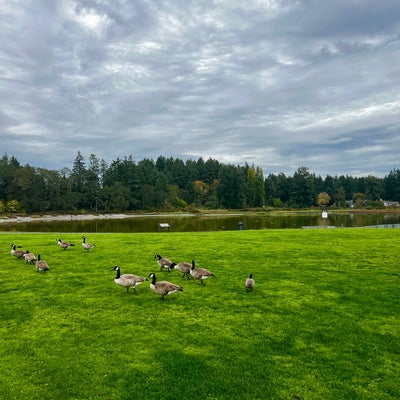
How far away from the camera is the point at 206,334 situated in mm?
10125

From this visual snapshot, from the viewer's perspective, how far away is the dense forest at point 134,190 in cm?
13475

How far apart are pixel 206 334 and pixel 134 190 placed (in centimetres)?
15535

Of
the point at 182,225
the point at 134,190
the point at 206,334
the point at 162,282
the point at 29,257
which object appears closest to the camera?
the point at 206,334

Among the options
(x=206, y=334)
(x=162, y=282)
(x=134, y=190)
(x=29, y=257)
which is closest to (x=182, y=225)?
(x=29, y=257)

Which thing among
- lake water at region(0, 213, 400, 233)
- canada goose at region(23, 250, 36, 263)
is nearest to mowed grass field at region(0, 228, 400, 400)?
canada goose at region(23, 250, 36, 263)

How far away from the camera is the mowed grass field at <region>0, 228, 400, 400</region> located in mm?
7754

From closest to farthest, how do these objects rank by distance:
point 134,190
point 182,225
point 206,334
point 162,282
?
1. point 206,334
2. point 162,282
3. point 182,225
4. point 134,190

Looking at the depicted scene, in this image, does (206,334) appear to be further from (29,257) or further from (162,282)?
(29,257)

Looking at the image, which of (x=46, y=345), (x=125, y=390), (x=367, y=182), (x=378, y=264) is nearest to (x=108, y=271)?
(x=46, y=345)

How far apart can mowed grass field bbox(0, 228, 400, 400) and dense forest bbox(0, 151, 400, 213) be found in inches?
5025

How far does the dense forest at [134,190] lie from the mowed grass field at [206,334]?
12764 centimetres

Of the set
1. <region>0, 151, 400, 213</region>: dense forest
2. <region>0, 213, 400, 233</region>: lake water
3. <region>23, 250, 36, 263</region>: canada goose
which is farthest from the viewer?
<region>0, 151, 400, 213</region>: dense forest

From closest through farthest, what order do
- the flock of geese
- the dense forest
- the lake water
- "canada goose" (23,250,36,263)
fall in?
the flock of geese → "canada goose" (23,250,36,263) → the lake water → the dense forest

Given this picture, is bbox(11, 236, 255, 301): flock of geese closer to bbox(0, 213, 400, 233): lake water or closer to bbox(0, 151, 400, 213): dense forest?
bbox(0, 213, 400, 233): lake water
